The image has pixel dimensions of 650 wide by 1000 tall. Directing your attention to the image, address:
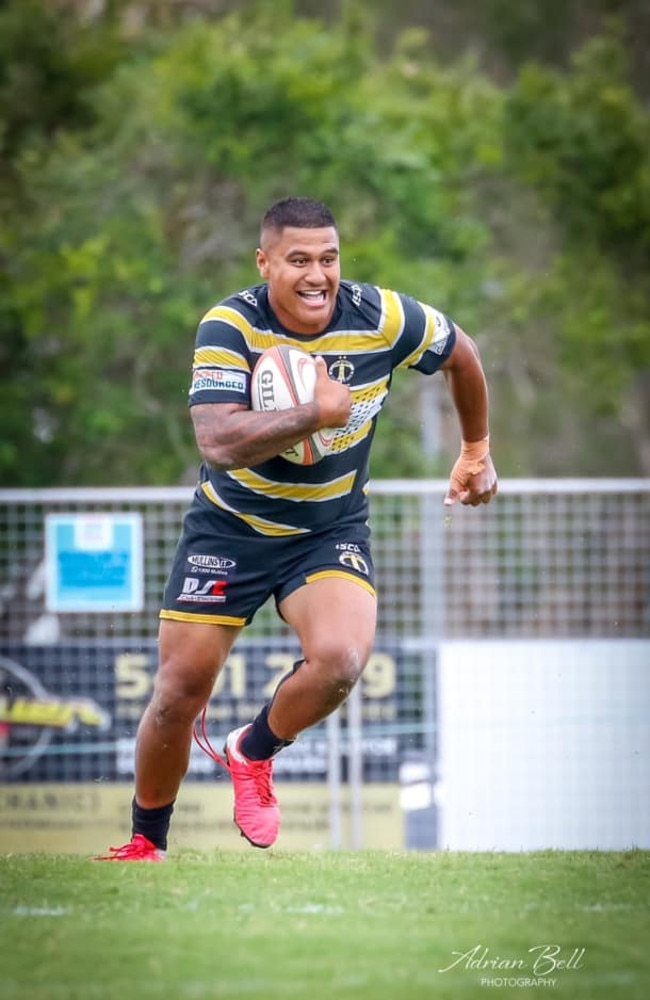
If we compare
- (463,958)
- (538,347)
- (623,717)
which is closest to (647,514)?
(623,717)

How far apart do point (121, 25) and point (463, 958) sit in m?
21.6

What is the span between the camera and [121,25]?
81.0 feet

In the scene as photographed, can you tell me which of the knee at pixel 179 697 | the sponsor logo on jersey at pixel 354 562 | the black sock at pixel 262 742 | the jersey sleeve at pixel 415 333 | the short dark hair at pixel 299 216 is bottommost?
the black sock at pixel 262 742

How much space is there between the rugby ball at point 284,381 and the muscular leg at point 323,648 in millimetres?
646

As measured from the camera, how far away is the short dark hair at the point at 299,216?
22.1ft

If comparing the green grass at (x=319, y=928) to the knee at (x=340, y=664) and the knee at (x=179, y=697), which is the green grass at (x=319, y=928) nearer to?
the knee at (x=179, y=697)

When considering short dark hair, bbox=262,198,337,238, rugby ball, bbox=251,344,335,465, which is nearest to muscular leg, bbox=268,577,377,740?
rugby ball, bbox=251,344,335,465

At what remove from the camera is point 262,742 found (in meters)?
6.95

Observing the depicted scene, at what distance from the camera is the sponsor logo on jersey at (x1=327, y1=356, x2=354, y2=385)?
6.79 m

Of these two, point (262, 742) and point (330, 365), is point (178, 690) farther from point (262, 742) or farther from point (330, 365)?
point (330, 365)

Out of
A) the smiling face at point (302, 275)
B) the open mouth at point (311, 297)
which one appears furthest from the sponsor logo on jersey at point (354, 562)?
the open mouth at point (311, 297)

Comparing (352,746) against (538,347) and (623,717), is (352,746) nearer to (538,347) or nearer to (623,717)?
(623,717)

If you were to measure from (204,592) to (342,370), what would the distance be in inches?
42.9

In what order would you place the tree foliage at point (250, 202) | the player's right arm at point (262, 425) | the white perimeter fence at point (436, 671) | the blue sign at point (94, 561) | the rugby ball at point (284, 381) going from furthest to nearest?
the tree foliage at point (250, 202)
the white perimeter fence at point (436, 671)
the blue sign at point (94, 561)
the rugby ball at point (284, 381)
the player's right arm at point (262, 425)
